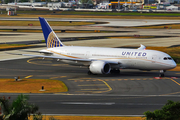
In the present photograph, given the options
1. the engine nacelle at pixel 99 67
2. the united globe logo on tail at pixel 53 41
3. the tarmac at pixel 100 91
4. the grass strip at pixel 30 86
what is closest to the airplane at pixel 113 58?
the engine nacelle at pixel 99 67

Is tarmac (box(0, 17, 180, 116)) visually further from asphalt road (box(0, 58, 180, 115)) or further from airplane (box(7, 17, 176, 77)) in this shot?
airplane (box(7, 17, 176, 77))

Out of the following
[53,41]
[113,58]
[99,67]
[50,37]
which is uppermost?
[50,37]

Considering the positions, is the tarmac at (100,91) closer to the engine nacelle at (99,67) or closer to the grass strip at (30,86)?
the engine nacelle at (99,67)

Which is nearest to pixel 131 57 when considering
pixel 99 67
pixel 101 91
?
pixel 99 67

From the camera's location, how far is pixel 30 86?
45.1 meters

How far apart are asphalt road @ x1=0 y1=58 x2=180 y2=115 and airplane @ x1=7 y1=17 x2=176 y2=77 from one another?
182 cm

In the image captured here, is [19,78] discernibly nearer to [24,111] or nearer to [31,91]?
[31,91]

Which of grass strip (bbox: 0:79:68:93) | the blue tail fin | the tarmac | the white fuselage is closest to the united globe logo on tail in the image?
the blue tail fin

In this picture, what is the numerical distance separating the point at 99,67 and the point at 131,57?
5.89 metres

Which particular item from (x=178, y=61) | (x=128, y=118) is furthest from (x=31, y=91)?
(x=178, y=61)

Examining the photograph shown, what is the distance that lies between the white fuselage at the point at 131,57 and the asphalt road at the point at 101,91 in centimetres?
219

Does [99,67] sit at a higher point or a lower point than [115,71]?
higher

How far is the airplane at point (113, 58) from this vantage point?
51062mm

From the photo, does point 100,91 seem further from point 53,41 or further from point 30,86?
point 53,41
